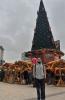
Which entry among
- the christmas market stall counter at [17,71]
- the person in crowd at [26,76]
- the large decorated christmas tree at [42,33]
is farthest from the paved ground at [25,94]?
the large decorated christmas tree at [42,33]

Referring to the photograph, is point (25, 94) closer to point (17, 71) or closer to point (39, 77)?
point (39, 77)

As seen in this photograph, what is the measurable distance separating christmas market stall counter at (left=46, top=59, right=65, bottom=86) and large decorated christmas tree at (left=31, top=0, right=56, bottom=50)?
19127 mm

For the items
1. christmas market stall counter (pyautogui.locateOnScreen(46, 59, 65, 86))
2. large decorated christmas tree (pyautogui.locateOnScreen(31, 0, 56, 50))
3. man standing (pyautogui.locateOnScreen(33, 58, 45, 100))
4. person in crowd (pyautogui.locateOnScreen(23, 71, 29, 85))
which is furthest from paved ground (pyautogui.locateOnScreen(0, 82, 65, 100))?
large decorated christmas tree (pyautogui.locateOnScreen(31, 0, 56, 50))

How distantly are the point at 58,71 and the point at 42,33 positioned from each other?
68.0 feet

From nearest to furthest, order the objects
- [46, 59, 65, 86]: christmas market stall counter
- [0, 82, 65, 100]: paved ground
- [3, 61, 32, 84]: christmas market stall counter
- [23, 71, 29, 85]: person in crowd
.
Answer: [0, 82, 65, 100]: paved ground < [46, 59, 65, 86]: christmas market stall counter < [23, 71, 29, 85]: person in crowd < [3, 61, 32, 84]: christmas market stall counter

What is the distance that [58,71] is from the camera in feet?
104

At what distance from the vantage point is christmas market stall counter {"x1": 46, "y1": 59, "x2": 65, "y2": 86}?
1224 inches

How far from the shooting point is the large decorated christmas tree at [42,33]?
52094 mm

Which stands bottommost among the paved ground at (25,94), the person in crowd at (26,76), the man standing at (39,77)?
the paved ground at (25,94)

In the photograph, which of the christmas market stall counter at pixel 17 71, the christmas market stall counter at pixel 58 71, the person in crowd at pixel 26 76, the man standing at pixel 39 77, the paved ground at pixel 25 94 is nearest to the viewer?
the man standing at pixel 39 77

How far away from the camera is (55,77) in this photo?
3228cm

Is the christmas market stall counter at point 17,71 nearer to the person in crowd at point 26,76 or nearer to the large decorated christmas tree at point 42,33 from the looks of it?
the person in crowd at point 26,76

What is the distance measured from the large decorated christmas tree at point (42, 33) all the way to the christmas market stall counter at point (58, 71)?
62.8ft

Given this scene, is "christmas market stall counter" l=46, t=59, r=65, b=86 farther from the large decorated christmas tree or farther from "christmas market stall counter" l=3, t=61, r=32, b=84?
the large decorated christmas tree
